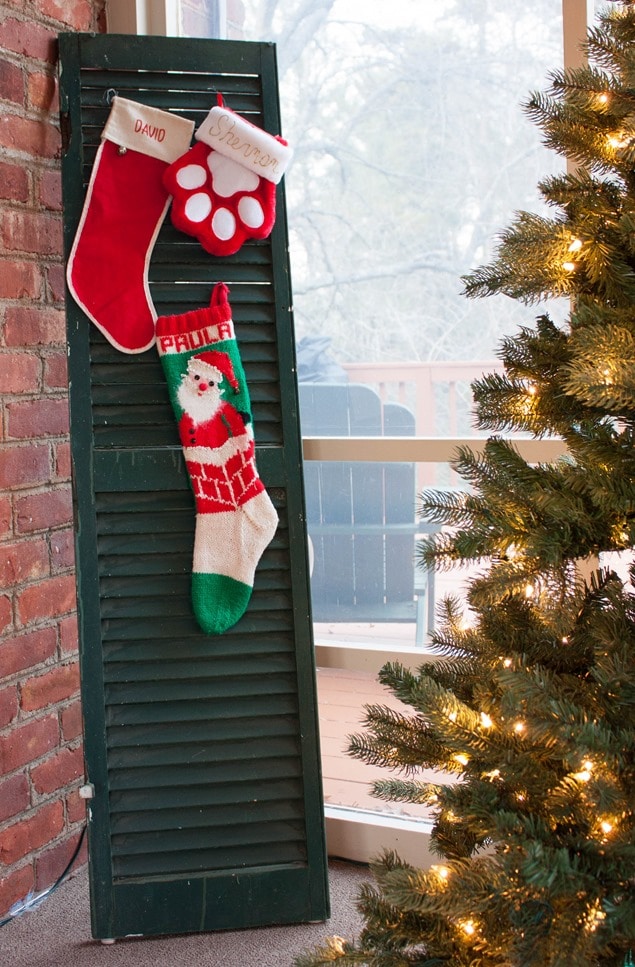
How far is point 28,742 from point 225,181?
1223mm

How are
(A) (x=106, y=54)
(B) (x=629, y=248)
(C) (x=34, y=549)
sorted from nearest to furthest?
(B) (x=629, y=248), (A) (x=106, y=54), (C) (x=34, y=549)

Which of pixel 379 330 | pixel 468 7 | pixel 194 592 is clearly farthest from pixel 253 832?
pixel 468 7

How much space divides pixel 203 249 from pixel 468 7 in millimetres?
728

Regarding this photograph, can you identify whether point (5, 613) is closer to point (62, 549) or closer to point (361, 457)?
point (62, 549)

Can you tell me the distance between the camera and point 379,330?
2.03 metres

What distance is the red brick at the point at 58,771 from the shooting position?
79.0 inches

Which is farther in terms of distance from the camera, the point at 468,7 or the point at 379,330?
the point at 379,330

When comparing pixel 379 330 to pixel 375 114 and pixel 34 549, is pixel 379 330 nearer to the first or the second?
pixel 375 114

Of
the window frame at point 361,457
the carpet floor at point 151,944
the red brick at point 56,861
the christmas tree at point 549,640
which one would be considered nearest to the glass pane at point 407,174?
the window frame at point 361,457

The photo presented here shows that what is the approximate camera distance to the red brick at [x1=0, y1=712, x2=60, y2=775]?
1.91 metres

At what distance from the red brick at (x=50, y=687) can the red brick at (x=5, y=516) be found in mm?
326

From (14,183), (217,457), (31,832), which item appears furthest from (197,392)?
(31,832)

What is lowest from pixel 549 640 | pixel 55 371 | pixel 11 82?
pixel 549 640

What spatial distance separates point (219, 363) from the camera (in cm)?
179
